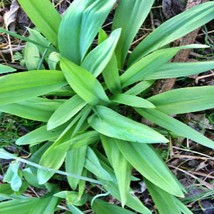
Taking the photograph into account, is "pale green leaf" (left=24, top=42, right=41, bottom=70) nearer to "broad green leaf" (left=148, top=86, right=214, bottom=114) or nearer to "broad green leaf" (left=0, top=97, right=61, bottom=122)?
"broad green leaf" (left=0, top=97, right=61, bottom=122)

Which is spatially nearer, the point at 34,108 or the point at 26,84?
the point at 26,84

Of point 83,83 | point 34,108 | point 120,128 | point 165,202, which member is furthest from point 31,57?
point 165,202

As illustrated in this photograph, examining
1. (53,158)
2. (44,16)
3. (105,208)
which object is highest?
(44,16)

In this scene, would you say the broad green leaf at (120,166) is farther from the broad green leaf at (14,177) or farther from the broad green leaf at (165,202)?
the broad green leaf at (14,177)

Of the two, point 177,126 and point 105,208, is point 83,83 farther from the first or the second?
point 105,208

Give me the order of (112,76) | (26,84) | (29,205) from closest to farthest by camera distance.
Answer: (26,84), (112,76), (29,205)

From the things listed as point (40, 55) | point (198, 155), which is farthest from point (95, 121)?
point (198, 155)
